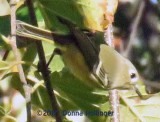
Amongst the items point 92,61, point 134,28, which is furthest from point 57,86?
point 134,28

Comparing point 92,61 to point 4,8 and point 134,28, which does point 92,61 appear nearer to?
point 4,8

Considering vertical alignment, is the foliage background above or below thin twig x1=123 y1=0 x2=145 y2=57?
below

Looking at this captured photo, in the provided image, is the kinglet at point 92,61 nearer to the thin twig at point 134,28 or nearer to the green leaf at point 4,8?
the green leaf at point 4,8

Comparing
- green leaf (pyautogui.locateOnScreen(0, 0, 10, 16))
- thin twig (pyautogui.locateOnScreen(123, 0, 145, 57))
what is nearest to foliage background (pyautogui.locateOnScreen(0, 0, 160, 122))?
green leaf (pyautogui.locateOnScreen(0, 0, 10, 16))

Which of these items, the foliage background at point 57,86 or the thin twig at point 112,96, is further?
the thin twig at point 112,96

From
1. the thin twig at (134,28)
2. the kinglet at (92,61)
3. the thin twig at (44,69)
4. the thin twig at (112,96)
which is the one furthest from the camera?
the thin twig at (134,28)

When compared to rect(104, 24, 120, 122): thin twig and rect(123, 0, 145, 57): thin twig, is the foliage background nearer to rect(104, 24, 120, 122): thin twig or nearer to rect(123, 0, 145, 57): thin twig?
rect(104, 24, 120, 122): thin twig

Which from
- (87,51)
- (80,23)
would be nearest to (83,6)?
(80,23)

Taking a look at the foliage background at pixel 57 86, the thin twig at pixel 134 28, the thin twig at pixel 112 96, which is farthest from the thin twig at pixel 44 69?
the thin twig at pixel 134 28
